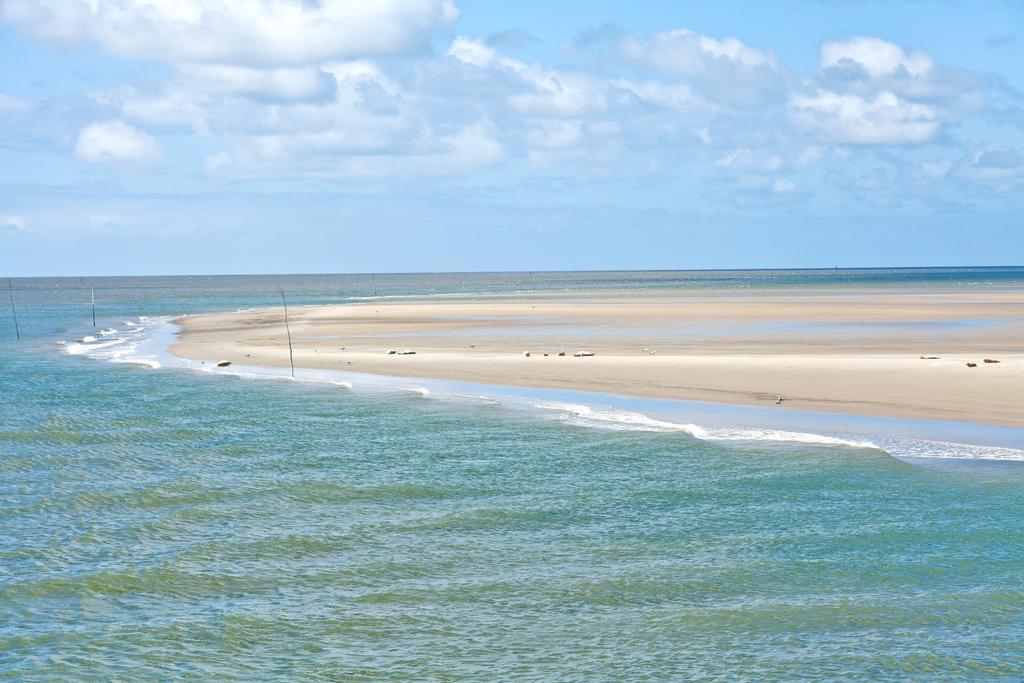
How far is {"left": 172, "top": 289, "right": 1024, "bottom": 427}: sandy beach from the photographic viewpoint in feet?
90.3

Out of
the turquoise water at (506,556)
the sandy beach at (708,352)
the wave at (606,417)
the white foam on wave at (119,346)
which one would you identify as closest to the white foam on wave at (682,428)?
the wave at (606,417)

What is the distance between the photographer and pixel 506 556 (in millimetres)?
13609

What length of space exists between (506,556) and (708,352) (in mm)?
27283

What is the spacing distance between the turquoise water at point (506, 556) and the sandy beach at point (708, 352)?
5.37 m

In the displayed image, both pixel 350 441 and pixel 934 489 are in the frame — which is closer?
A: pixel 934 489

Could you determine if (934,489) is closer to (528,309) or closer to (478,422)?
(478,422)

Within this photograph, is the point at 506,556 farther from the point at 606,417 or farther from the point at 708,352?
the point at 708,352

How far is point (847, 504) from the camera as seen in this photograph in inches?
635

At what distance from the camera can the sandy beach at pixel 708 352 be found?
1084 inches

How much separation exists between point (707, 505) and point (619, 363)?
1991cm

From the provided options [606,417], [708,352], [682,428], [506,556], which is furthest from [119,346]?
[506,556]

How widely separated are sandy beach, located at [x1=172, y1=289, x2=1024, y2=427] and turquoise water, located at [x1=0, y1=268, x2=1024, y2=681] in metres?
5.37

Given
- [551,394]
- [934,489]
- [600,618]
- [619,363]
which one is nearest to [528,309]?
[619,363]

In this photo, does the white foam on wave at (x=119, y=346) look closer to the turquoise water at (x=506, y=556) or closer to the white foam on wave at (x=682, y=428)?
the turquoise water at (x=506, y=556)
